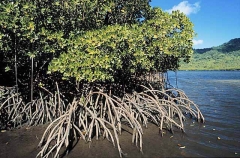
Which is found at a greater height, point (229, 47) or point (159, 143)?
point (229, 47)

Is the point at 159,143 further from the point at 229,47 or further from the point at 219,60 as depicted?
the point at 229,47

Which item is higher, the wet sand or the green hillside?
the green hillside

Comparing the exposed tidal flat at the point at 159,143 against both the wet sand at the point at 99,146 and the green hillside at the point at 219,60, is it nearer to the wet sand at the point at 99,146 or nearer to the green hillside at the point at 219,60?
the wet sand at the point at 99,146

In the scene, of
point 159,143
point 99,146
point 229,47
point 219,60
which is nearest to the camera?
point 99,146

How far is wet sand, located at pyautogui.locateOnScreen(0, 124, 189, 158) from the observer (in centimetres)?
739

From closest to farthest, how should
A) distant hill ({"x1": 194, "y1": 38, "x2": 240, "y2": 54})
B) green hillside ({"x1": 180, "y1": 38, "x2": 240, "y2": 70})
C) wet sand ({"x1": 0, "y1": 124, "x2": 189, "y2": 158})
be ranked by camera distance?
wet sand ({"x1": 0, "y1": 124, "x2": 189, "y2": 158}) → green hillside ({"x1": 180, "y1": 38, "x2": 240, "y2": 70}) → distant hill ({"x1": 194, "y1": 38, "x2": 240, "y2": 54})

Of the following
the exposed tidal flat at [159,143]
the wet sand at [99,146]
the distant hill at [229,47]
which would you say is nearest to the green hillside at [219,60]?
the distant hill at [229,47]

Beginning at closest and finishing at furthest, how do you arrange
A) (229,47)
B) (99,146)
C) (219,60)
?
(99,146) < (219,60) < (229,47)

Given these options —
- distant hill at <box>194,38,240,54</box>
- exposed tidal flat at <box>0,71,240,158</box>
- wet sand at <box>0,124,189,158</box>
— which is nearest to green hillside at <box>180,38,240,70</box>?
distant hill at <box>194,38,240,54</box>

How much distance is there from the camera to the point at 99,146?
8.02 meters

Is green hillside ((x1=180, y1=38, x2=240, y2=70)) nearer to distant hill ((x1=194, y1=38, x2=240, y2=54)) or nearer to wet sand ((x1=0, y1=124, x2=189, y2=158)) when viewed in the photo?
distant hill ((x1=194, y1=38, x2=240, y2=54))

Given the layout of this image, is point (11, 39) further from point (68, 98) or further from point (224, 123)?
point (224, 123)

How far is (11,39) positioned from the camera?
25.4ft

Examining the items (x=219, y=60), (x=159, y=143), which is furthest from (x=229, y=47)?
(x=159, y=143)
